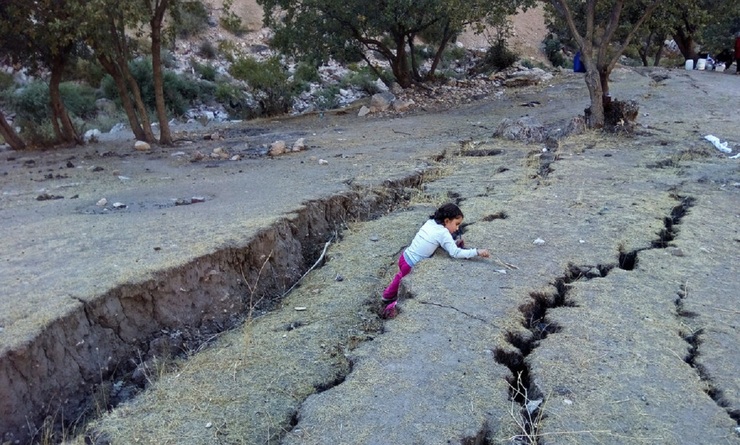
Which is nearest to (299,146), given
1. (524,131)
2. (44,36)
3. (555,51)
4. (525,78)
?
(524,131)

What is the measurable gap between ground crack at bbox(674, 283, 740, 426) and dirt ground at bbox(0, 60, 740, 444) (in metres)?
0.01

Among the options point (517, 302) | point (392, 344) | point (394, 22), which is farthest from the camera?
point (394, 22)

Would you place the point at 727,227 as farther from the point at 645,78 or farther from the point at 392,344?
the point at 645,78

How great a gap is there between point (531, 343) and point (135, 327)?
2.45 meters

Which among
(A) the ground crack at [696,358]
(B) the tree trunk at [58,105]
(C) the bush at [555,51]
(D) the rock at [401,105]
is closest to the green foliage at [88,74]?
(B) the tree trunk at [58,105]

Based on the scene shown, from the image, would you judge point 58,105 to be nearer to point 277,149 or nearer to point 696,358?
point 277,149

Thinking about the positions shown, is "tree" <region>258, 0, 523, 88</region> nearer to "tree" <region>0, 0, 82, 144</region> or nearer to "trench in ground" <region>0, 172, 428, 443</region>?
"tree" <region>0, 0, 82, 144</region>

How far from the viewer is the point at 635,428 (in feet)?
8.96

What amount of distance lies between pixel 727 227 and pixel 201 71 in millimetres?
22366

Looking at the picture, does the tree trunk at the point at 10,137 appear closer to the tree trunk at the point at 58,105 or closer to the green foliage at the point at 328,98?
the tree trunk at the point at 58,105

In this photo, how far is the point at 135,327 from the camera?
168 inches

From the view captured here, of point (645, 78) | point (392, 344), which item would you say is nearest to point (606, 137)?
point (392, 344)

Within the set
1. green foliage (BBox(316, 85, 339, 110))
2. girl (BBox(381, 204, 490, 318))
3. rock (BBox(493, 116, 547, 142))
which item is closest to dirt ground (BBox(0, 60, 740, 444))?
girl (BBox(381, 204, 490, 318))

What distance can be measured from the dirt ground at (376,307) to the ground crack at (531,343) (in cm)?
1
